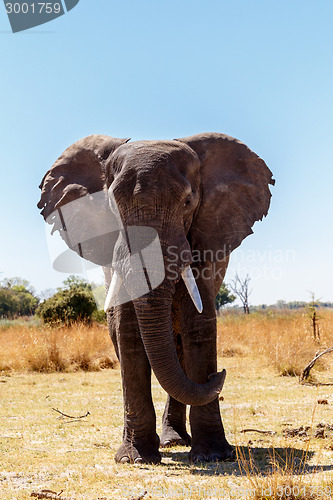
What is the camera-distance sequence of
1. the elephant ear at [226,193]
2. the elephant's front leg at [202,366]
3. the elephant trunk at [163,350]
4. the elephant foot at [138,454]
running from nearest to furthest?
the elephant trunk at [163,350] → the elephant foot at [138,454] → the elephant's front leg at [202,366] → the elephant ear at [226,193]

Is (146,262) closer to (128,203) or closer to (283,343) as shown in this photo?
(128,203)

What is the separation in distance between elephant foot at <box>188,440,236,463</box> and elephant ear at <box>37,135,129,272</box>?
78.8 inches

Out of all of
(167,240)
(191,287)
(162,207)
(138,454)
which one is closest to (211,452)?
(138,454)

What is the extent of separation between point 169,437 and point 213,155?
3.17m

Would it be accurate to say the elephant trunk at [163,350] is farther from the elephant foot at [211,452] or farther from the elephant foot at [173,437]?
the elephant foot at [173,437]

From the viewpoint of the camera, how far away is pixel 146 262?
15.0 ft

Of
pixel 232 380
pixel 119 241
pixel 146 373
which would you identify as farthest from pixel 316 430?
pixel 232 380

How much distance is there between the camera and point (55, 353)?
13.2 m

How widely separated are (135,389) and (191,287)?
1099 mm

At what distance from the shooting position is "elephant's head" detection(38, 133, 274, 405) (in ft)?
14.9

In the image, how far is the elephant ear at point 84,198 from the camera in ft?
18.0

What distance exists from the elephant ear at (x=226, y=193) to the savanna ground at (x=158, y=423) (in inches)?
67.4

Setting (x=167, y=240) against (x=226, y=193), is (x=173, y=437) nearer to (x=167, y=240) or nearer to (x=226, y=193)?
(x=167, y=240)

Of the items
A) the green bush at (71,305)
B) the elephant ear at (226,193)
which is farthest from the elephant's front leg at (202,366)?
the green bush at (71,305)
